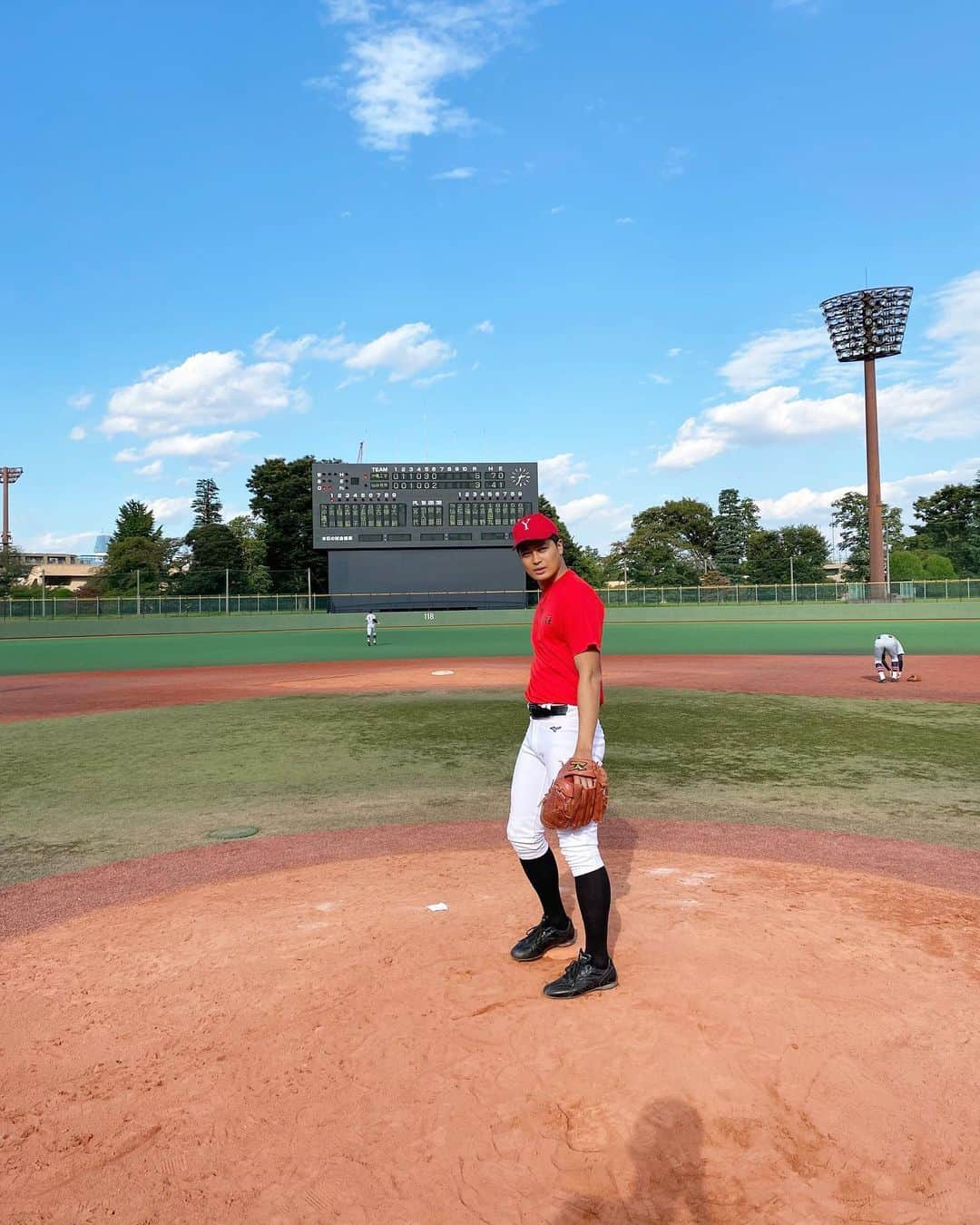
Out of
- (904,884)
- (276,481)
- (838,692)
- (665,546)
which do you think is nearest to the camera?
(904,884)

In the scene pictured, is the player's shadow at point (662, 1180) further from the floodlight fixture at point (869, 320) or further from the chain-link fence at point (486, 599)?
the floodlight fixture at point (869, 320)

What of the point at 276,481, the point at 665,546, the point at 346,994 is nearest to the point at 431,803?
the point at 346,994

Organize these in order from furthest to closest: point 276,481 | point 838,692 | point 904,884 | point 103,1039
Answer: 1. point 276,481
2. point 838,692
3. point 904,884
4. point 103,1039

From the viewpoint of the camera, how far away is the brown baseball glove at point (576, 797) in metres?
3.35

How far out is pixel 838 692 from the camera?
48.8 feet

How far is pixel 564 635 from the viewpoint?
347 cm

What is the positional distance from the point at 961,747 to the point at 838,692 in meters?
5.72

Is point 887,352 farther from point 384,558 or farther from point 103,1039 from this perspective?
point 103,1039

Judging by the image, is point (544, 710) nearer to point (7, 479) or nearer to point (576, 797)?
point (576, 797)

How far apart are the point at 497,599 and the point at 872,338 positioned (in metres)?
34.1

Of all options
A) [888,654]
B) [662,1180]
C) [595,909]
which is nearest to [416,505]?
[888,654]

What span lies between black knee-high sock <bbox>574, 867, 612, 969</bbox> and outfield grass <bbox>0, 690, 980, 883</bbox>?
3157mm

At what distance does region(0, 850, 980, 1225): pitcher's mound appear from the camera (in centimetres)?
229

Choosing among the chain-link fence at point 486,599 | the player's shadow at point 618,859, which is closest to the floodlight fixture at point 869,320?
the chain-link fence at point 486,599
